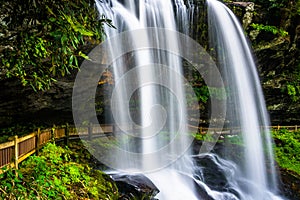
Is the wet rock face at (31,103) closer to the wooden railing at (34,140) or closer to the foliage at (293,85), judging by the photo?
the wooden railing at (34,140)

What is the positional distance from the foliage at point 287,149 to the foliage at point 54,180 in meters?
10.1

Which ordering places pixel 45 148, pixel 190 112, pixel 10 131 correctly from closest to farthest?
1. pixel 45 148
2. pixel 10 131
3. pixel 190 112

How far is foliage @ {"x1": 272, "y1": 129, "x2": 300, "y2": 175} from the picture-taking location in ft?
46.5

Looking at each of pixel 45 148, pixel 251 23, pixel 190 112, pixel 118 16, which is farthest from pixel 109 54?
pixel 251 23

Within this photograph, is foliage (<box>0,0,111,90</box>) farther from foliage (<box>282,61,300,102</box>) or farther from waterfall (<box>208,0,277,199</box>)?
foliage (<box>282,61,300,102</box>)

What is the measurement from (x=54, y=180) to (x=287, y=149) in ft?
43.4

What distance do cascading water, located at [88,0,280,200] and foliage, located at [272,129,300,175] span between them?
0.62m

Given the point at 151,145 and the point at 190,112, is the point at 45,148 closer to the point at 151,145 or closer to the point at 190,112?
the point at 151,145

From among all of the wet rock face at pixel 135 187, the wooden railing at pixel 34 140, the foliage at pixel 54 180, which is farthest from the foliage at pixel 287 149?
the foliage at pixel 54 180

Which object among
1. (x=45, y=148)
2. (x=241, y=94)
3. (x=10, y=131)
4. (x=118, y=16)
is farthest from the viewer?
(x=241, y=94)

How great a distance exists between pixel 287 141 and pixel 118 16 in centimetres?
1177

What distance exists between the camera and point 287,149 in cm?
1554

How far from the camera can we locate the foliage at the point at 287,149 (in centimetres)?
1416

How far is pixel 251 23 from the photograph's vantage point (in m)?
14.5
